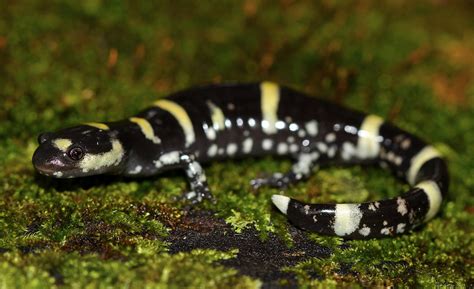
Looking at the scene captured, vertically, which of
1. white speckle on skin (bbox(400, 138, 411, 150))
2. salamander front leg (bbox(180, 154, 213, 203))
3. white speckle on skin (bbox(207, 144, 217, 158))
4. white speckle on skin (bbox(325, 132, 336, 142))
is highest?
white speckle on skin (bbox(400, 138, 411, 150))

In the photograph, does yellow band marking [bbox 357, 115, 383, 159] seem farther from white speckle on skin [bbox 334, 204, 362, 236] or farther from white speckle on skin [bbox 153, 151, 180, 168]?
white speckle on skin [bbox 153, 151, 180, 168]

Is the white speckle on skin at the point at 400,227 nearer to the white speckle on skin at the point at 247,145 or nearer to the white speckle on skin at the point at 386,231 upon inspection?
the white speckle on skin at the point at 386,231

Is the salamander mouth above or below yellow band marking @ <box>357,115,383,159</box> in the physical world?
below

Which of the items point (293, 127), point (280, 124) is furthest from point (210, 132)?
point (293, 127)

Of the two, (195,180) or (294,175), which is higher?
(294,175)

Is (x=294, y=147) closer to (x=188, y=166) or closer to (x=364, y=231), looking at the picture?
(x=188, y=166)

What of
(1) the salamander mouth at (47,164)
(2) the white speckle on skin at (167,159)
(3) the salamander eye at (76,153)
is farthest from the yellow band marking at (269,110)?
(1) the salamander mouth at (47,164)

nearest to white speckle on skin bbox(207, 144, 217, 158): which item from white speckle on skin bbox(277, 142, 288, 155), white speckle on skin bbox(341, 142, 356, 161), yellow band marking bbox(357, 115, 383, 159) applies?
white speckle on skin bbox(277, 142, 288, 155)
